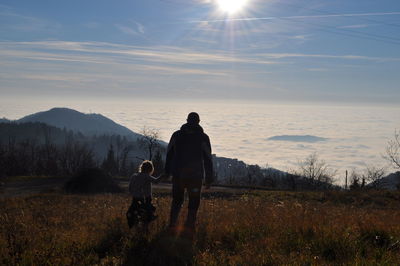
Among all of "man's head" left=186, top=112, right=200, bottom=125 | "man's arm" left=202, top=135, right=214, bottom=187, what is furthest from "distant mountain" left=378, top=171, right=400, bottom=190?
"man's head" left=186, top=112, right=200, bottom=125

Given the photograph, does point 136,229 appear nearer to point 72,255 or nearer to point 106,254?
point 106,254

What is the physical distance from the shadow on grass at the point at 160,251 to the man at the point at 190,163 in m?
0.84

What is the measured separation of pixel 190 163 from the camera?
293 inches

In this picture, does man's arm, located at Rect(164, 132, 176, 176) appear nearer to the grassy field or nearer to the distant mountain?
the grassy field

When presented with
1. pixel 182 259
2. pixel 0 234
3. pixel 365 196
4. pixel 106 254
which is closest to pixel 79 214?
pixel 0 234

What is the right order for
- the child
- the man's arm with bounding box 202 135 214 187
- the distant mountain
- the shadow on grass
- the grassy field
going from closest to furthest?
the grassy field → the shadow on grass → the man's arm with bounding box 202 135 214 187 → the child → the distant mountain

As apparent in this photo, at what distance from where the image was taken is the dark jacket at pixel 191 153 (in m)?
7.44

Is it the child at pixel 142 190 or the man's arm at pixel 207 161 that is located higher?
the man's arm at pixel 207 161

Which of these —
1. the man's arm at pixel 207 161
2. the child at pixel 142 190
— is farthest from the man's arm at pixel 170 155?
the man's arm at pixel 207 161

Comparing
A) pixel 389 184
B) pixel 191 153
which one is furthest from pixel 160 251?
pixel 389 184

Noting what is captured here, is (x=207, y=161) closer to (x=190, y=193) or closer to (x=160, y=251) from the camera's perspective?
(x=190, y=193)

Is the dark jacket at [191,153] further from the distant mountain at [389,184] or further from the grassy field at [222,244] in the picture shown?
the distant mountain at [389,184]

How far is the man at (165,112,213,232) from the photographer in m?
7.41

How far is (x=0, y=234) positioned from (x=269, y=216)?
17.4 ft
